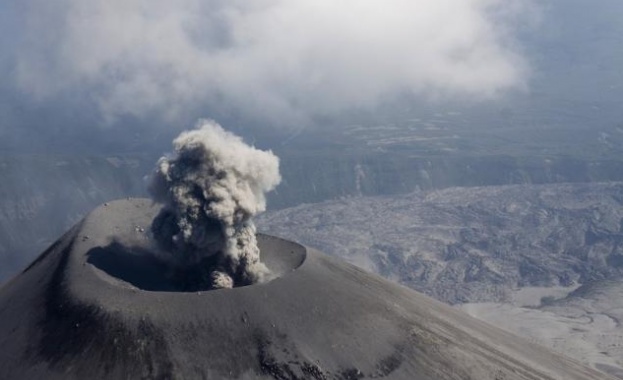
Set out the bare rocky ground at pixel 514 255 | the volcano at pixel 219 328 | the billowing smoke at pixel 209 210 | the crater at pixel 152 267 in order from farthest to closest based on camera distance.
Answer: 1. the bare rocky ground at pixel 514 255
2. the billowing smoke at pixel 209 210
3. the crater at pixel 152 267
4. the volcano at pixel 219 328

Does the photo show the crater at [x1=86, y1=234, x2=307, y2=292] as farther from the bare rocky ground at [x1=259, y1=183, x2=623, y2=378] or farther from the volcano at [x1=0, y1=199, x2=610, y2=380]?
the bare rocky ground at [x1=259, y1=183, x2=623, y2=378]

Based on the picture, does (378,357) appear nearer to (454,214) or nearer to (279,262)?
(279,262)

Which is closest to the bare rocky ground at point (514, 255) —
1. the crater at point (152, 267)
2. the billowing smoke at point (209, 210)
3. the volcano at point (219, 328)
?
the crater at point (152, 267)

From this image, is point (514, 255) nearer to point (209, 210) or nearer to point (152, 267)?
point (209, 210)

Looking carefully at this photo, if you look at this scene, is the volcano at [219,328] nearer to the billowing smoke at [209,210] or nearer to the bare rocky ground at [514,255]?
the billowing smoke at [209,210]

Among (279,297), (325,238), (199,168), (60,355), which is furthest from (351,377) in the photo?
(325,238)

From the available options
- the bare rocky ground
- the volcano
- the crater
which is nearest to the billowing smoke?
the crater

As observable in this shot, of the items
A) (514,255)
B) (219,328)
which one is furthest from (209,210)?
(514,255)
